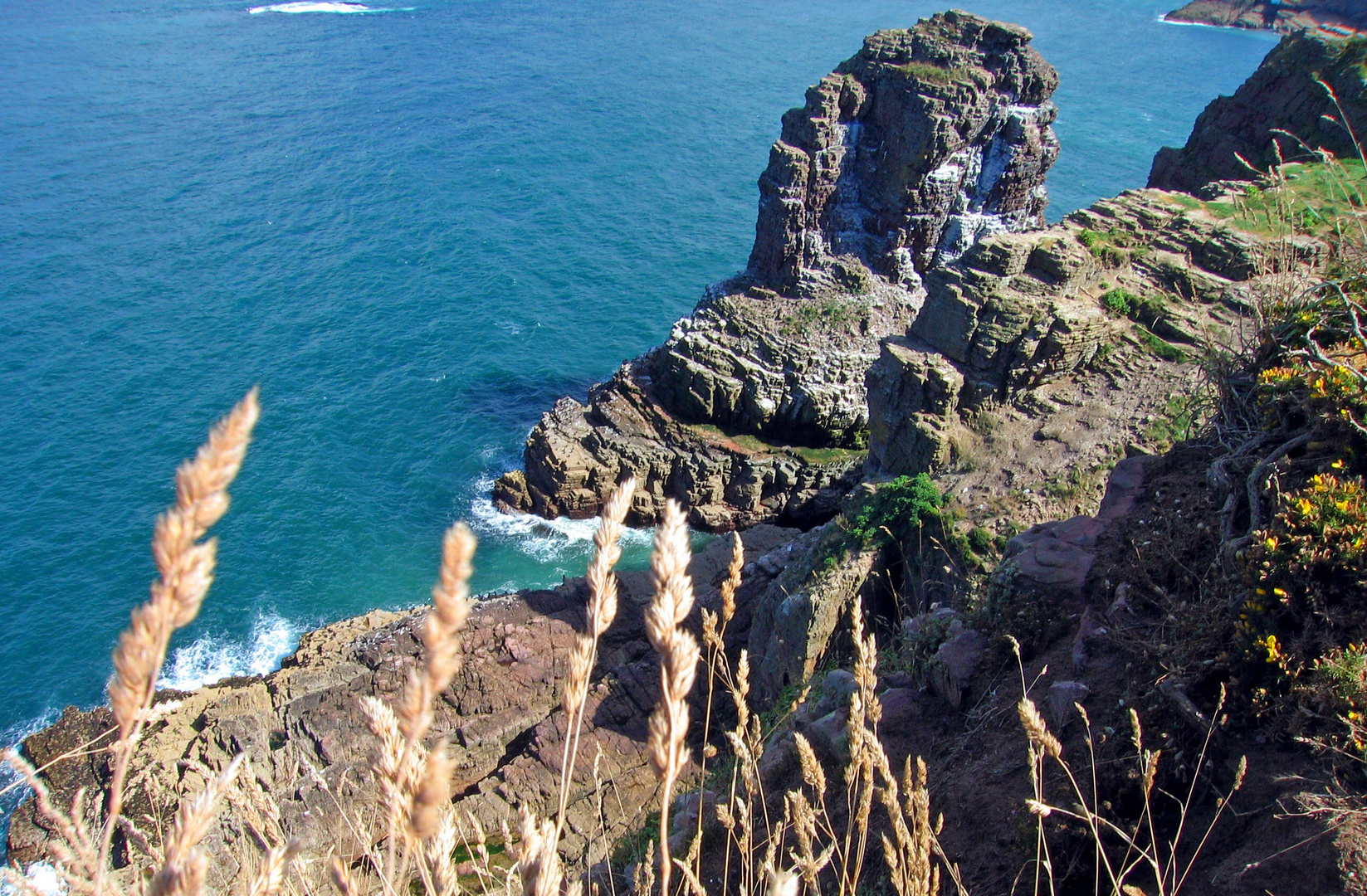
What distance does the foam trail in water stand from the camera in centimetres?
11544

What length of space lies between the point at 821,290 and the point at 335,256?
36526 mm

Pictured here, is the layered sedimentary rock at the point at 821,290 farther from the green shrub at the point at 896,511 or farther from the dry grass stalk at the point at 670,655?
the dry grass stalk at the point at 670,655

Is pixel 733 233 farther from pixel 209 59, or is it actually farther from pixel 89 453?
pixel 209 59

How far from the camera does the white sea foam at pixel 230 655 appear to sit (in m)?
36.0

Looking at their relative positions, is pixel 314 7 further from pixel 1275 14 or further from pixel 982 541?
pixel 1275 14

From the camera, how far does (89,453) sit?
44.9 metres

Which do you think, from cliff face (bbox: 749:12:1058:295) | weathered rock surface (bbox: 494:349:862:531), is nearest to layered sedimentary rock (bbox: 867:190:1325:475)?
weathered rock surface (bbox: 494:349:862:531)

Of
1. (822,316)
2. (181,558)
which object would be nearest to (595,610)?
(181,558)

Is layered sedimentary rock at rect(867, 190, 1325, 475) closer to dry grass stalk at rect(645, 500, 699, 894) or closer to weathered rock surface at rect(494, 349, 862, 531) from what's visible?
weathered rock surface at rect(494, 349, 862, 531)

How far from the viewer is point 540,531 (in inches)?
1756

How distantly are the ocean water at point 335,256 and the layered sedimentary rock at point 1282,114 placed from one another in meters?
23.3

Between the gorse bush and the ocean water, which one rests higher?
the gorse bush

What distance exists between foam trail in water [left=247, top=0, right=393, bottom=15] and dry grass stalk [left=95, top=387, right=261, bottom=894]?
450ft

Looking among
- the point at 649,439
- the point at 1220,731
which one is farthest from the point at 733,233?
the point at 1220,731
